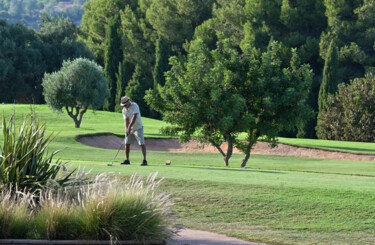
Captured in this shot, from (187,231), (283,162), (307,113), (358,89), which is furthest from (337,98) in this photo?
(187,231)

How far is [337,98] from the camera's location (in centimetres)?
4906

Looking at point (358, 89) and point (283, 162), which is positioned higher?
point (358, 89)

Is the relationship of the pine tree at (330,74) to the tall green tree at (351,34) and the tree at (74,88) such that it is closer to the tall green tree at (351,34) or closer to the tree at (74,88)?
the tall green tree at (351,34)

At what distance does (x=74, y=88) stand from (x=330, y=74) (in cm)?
2245

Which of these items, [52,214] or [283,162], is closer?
[52,214]

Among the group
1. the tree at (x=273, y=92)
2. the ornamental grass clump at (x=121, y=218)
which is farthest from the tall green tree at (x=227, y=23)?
the ornamental grass clump at (x=121, y=218)

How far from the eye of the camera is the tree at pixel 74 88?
143ft

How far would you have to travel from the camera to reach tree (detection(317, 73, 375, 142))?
1870 inches

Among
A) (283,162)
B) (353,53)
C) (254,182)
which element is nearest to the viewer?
(254,182)

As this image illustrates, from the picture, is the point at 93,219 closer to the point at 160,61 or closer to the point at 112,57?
the point at 160,61

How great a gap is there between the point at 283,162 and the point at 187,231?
21.3 meters

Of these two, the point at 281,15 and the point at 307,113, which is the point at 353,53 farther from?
the point at 307,113

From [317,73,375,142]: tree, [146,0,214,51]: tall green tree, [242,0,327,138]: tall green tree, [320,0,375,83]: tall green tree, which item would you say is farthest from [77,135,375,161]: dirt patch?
[146,0,214,51]: tall green tree

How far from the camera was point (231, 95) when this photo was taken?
23750 millimetres
